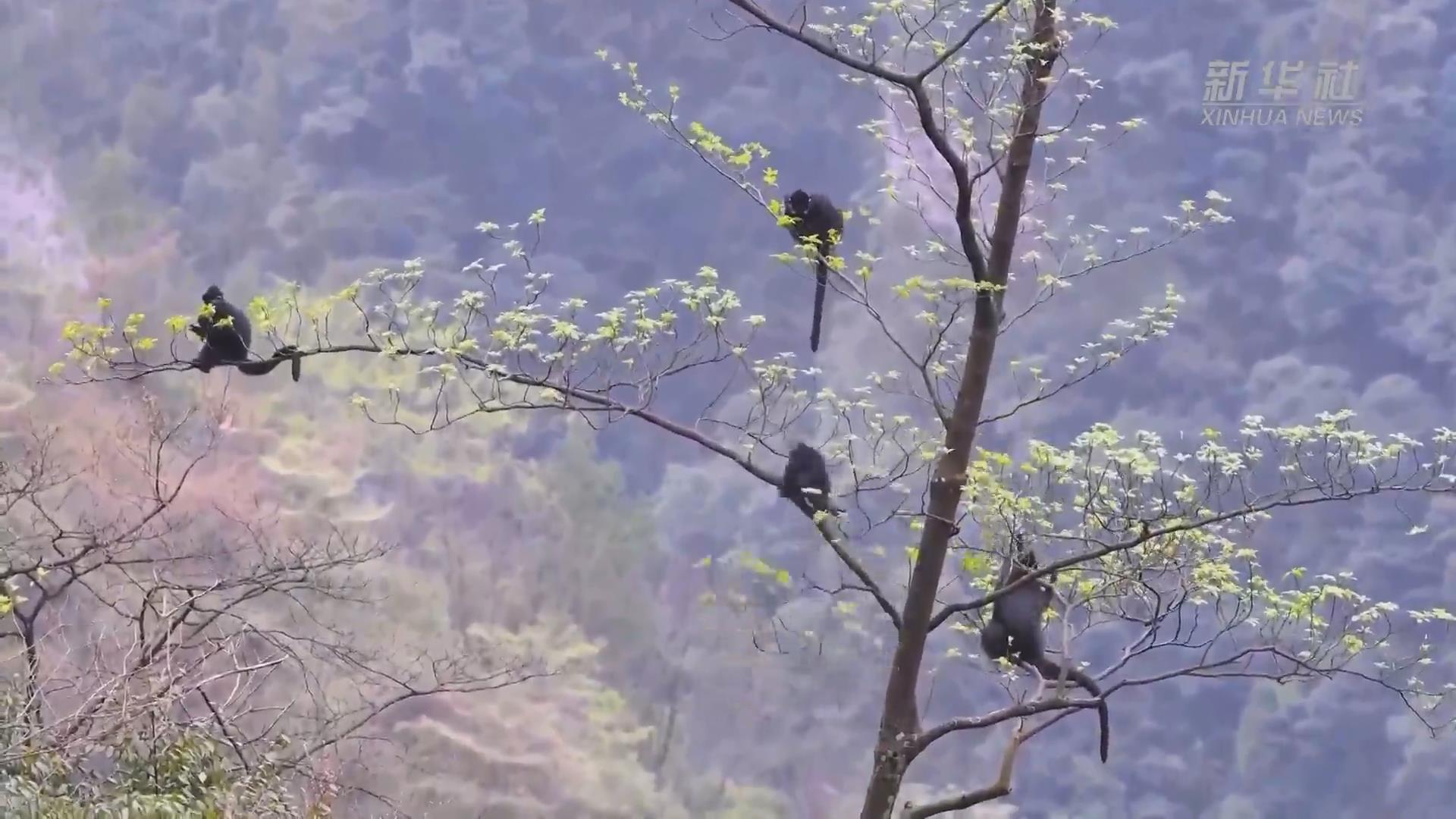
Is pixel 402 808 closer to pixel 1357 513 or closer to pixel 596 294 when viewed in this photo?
pixel 596 294

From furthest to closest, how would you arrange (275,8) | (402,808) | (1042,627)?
(275,8), (402,808), (1042,627)

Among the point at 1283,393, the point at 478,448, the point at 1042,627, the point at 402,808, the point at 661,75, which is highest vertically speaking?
the point at 661,75

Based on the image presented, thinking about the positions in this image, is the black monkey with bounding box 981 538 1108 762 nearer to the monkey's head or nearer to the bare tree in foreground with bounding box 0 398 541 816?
the monkey's head

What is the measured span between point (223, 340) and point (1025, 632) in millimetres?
2887

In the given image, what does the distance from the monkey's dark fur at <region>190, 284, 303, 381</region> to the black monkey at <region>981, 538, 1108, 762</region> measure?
217 centimetres

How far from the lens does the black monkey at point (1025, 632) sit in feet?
11.3

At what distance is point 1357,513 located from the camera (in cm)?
498

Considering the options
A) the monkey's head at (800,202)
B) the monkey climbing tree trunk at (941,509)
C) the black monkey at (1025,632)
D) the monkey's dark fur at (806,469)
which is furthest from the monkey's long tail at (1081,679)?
the monkey's head at (800,202)

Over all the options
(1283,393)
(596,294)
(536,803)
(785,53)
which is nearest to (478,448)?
(596,294)

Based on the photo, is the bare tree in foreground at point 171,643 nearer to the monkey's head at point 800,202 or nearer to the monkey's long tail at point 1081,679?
the monkey's head at point 800,202

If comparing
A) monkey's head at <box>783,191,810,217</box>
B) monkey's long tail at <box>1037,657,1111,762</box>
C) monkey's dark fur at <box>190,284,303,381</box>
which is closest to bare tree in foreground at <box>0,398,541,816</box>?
monkey's dark fur at <box>190,284,303,381</box>

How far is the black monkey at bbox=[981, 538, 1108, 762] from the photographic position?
346 centimetres

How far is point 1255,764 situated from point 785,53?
→ 3450mm

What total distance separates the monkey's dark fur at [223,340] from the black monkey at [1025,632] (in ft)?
7.12
